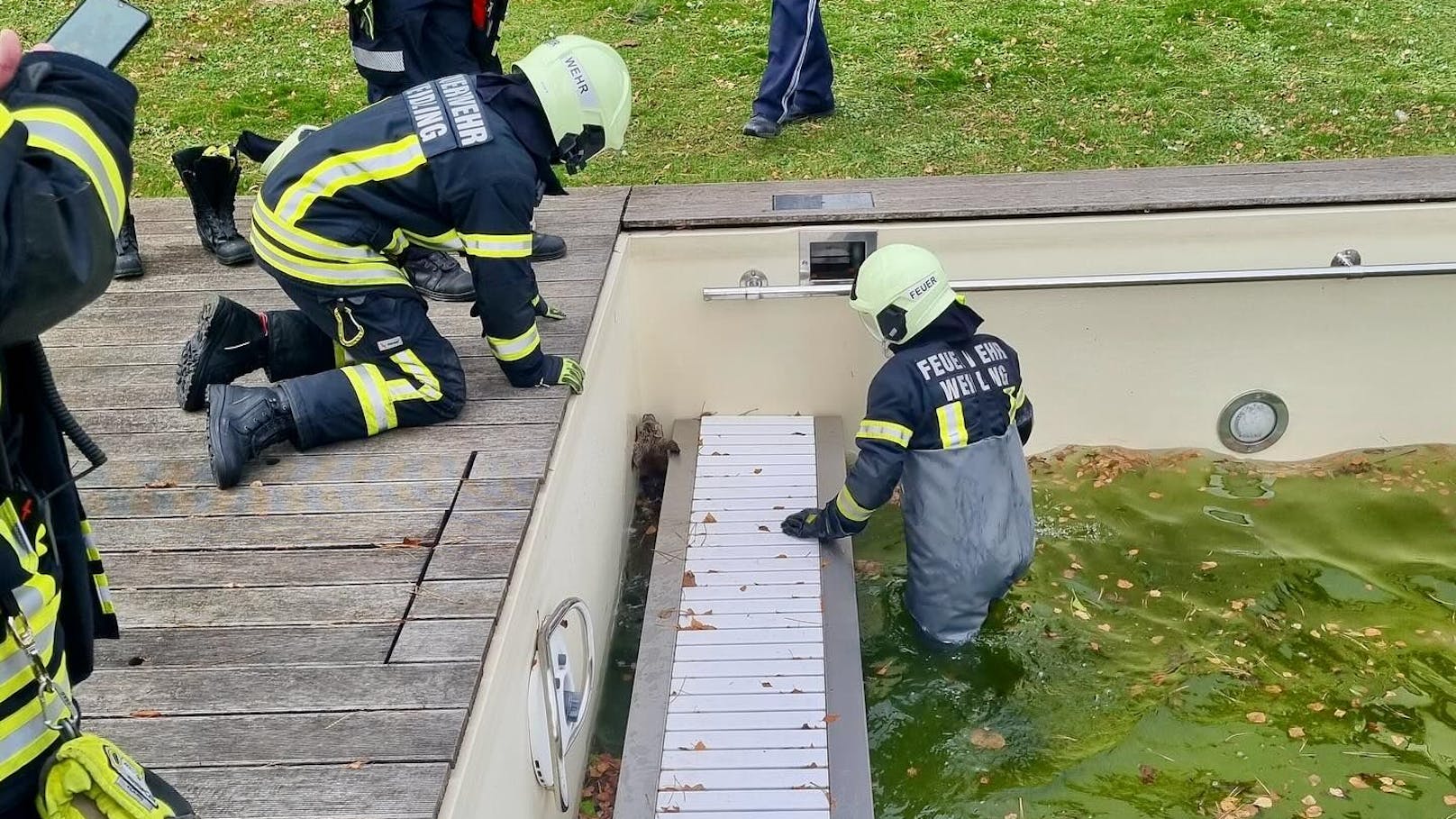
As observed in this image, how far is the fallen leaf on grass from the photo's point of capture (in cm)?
394

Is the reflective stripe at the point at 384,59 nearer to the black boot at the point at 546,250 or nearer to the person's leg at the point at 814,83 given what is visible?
the black boot at the point at 546,250

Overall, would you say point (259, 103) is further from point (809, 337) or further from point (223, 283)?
point (809, 337)

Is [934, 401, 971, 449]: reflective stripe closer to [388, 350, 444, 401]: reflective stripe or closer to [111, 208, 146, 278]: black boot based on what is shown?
[388, 350, 444, 401]: reflective stripe

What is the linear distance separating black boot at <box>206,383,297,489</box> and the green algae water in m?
2.22

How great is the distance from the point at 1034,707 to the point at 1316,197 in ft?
8.53

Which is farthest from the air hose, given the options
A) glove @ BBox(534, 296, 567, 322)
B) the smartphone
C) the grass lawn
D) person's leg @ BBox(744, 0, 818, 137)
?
person's leg @ BBox(744, 0, 818, 137)

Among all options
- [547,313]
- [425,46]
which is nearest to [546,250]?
[547,313]

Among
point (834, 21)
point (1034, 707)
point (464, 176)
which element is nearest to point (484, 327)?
→ point (464, 176)

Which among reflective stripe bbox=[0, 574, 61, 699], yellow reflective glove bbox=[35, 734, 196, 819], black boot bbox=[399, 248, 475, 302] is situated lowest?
black boot bbox=[399, 248, 475, 302]

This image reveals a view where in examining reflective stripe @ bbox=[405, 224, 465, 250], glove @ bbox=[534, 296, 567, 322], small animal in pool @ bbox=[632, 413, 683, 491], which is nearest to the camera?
reflective stripe @ bbox=[405, 224, 465, 250]

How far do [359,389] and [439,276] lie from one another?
124 centimetres

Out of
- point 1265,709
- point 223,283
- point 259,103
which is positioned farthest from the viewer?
point 259,103

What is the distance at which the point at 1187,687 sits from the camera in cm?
412

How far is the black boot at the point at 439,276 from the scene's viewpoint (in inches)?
181
